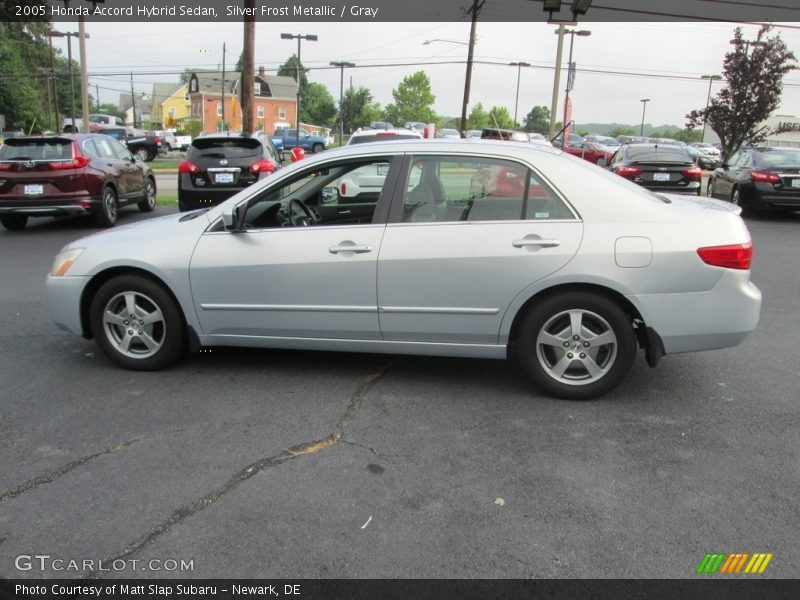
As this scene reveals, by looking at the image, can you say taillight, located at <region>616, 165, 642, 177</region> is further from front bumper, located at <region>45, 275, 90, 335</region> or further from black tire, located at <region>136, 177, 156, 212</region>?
front bumper, located at <region>45, 275, 90, 335</region>

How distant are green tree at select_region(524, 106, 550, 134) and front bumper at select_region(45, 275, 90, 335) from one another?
332ft

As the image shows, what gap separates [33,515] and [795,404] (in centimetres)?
430

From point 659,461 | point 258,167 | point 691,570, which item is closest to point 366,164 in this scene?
point 659,461

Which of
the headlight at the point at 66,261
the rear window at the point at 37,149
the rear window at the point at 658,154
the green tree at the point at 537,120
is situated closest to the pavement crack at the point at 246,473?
the headlight at the point at 66,261

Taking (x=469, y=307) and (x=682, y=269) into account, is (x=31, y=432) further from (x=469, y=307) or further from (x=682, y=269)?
(x=682, y=269)

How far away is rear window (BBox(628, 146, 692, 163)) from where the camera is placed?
14602 mm

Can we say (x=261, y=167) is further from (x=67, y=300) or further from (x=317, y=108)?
(x=317, y=108)

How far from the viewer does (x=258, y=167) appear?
11.2m

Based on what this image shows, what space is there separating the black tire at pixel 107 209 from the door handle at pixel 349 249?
27.7 feet

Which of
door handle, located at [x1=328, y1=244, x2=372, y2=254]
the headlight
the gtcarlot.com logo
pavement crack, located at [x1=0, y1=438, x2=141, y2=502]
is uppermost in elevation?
door handle, located at [x1=328, y1=244, x2=372, y2=254]

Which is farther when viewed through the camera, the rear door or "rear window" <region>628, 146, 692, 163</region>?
"rear window" <region>628, 146, 692, 163</region>

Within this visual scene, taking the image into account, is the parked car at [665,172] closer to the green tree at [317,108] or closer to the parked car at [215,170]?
the parked car at [215,170]

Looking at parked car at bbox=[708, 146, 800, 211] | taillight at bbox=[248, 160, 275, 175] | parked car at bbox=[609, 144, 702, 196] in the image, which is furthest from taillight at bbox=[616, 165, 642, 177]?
taillight at bbox=[248, 160, 275, 175]

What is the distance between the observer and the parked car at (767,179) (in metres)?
12.9
